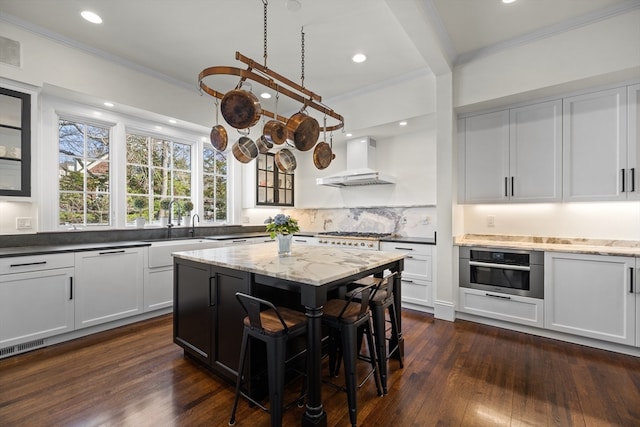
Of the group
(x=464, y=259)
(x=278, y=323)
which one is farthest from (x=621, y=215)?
(x=278, y=323)

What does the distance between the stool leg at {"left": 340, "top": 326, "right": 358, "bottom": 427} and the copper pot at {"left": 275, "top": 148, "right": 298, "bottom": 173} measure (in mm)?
1641

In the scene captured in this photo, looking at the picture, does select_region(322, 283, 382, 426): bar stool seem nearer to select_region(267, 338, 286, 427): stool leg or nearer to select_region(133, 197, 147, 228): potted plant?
select_region(267, 338, 286, 427): stool leg

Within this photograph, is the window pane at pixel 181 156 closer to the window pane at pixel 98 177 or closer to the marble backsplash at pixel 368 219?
the window pane at pixel 98 177

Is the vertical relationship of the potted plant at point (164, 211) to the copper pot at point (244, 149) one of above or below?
below

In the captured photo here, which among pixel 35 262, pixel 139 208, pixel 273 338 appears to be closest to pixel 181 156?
pixel 139 208

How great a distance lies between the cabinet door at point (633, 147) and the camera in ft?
8.72

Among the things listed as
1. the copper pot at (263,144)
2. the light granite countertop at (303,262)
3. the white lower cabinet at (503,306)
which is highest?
the copper pot at (263,144)

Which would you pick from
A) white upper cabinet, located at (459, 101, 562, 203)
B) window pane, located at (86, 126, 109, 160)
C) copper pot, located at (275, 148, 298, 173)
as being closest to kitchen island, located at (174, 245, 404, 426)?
copper pot, located at (275, 148, 298, 173)

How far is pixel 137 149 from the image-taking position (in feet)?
12.8

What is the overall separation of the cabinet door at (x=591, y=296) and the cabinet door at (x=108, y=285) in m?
4.27

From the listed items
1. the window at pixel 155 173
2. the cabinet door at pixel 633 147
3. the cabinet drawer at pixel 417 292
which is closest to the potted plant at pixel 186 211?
the window at pixel 155 173

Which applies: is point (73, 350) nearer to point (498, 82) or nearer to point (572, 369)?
point (572, 369)

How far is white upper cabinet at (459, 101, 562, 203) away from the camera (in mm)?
3055

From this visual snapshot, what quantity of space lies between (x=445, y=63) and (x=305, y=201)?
3.29 m
